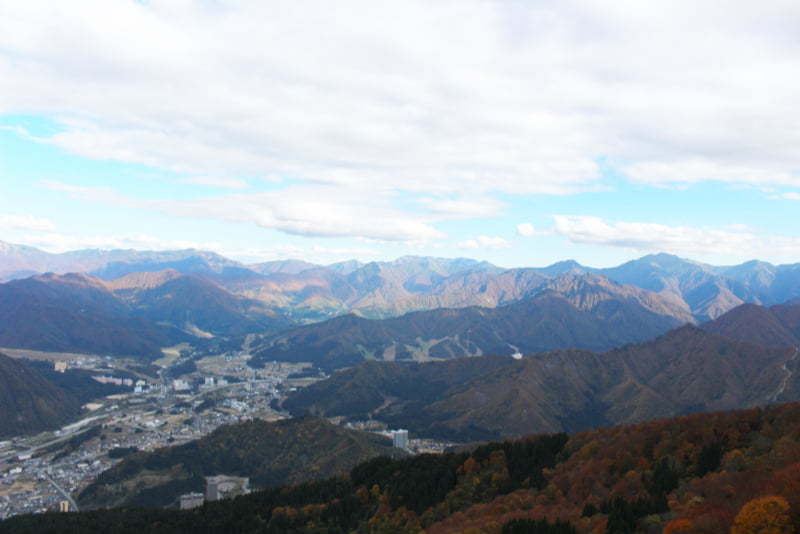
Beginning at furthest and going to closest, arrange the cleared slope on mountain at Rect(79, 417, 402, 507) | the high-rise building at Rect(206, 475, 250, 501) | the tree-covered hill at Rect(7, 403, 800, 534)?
the cleared slope on mountain at Rect(79, 417, 402, 507) → the high-rise building at Rect(206, 475, 250, 501) → the tree-covered hill at Rect(7, 403, 800, 534)

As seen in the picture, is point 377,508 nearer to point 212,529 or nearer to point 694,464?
point 212,529

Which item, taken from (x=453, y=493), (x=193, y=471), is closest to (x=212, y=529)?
(x=453, y=493)

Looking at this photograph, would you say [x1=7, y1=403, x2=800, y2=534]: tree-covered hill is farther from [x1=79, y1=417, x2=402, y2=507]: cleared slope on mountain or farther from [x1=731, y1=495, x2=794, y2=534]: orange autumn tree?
[x1=79, y1=417, x2=402, y2=507]: cleared slope on mountain

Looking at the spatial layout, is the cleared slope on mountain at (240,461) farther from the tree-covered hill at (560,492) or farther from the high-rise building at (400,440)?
the tree-covered hill at (560,492)

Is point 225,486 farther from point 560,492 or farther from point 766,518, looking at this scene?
point 766,518

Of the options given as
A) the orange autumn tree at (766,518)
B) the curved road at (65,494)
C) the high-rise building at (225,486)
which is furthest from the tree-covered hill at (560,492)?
the curved road at (65,494)

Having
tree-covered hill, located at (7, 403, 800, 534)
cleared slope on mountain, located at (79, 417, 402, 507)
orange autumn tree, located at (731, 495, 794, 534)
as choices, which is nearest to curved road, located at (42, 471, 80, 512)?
cleared slope on mountain, located at (79, 417, 402, 507)

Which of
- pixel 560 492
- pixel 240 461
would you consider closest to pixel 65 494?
pixel 240 461
